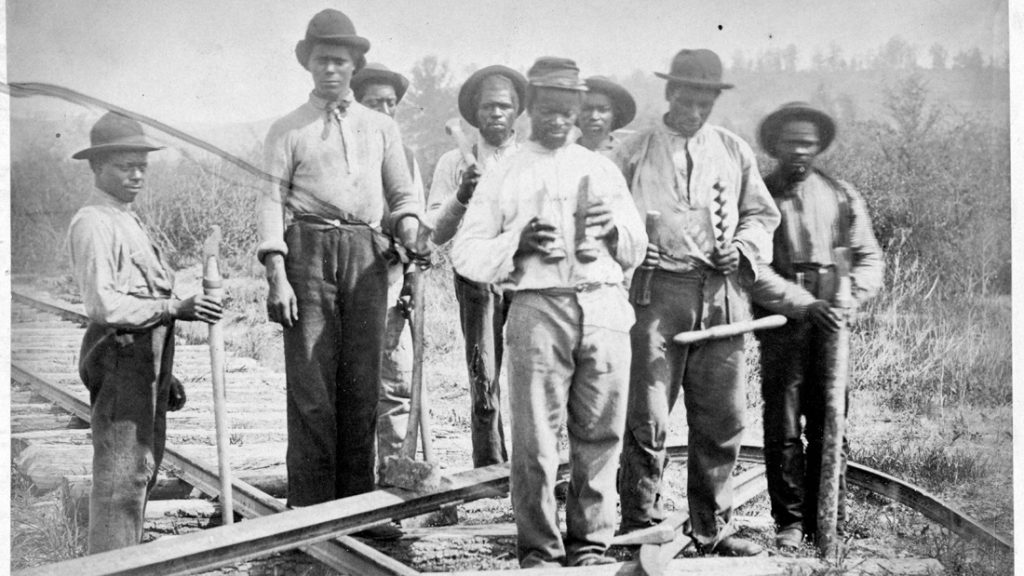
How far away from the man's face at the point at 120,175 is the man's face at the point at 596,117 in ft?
7.40

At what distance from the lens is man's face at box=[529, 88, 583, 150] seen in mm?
5781

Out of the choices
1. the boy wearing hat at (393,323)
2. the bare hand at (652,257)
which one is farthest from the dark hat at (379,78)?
the bare hand at (652,257)

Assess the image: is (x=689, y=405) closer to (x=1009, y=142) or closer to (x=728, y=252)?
(x=728, y=252)

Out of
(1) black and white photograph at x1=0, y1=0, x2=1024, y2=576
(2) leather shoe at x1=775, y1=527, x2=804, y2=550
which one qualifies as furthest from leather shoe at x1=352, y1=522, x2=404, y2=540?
(2) leather shoe at x1=775, y1=527, x2=804, y2=550

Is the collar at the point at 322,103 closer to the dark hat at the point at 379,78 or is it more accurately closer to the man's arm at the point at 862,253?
the dark hat at the point at 379,78

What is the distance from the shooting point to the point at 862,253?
6219mm

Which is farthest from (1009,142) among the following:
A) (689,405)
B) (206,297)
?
(206,297)

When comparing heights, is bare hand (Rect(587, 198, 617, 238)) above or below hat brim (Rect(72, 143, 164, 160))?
below

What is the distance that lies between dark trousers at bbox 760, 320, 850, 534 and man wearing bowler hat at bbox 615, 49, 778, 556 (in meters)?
0.27

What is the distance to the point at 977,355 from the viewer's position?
21.2 feet

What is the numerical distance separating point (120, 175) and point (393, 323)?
1.58 m

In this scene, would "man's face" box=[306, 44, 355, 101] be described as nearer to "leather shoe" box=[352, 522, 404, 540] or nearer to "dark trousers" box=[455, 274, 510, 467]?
"dark trousers" box=[455, 274, 510, 467]

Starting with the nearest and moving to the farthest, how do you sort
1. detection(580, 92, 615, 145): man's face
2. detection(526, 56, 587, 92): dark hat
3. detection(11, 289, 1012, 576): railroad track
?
detection(11, 289, 1012, 576): railroad track, detection(526, 56, 587, 92): dark hat, detection(580, 92, 615, 145): man's face

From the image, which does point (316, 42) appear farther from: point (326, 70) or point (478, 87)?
point (478, 87)
